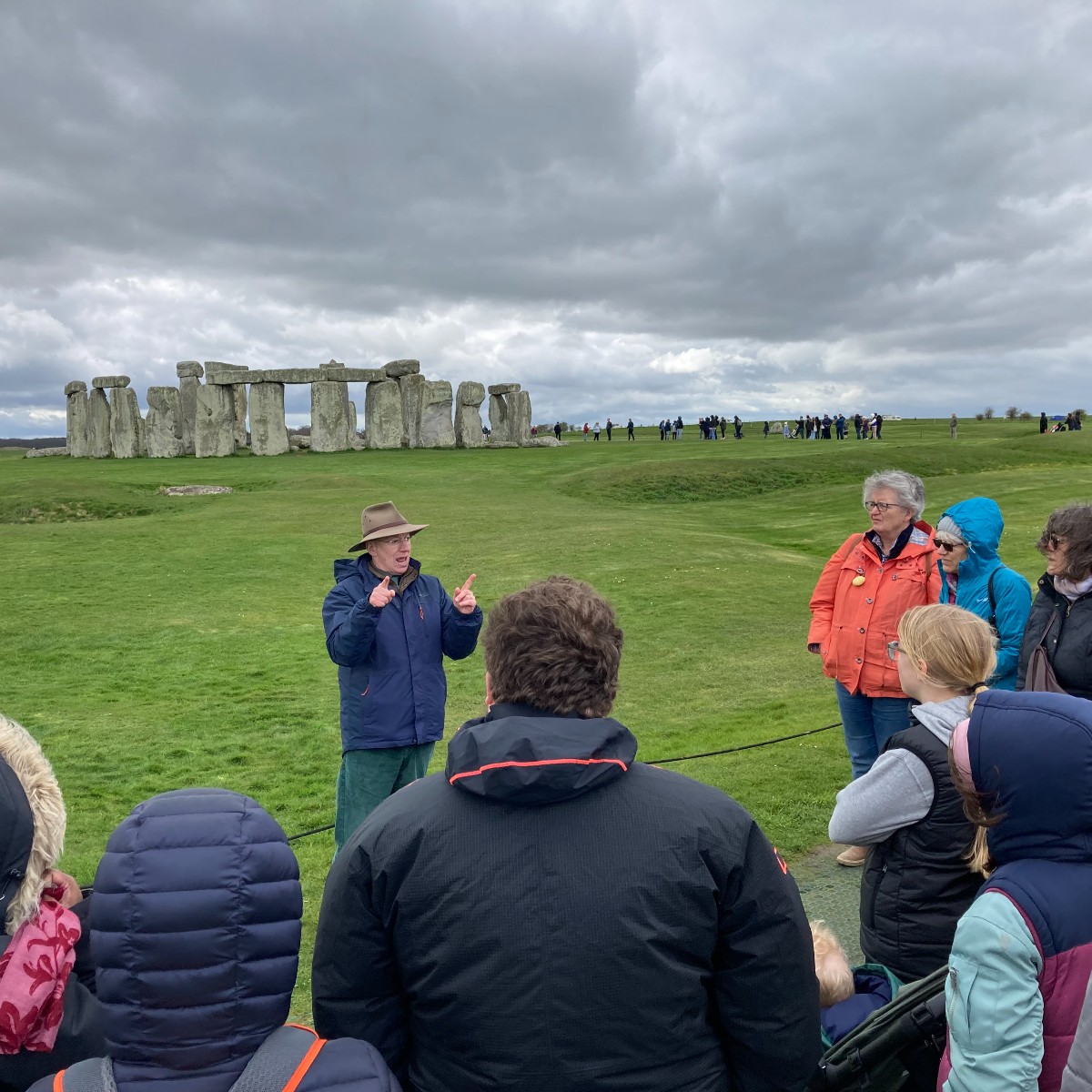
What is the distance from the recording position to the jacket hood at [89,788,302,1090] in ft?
6.66

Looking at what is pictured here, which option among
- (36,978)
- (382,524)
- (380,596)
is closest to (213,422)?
(382,524)

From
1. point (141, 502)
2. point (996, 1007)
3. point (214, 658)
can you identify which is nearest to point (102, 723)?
point (214, 658)

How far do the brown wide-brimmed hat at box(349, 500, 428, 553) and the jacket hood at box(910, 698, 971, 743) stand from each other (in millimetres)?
3123

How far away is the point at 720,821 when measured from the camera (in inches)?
87.7

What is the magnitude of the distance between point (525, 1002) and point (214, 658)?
11768mm

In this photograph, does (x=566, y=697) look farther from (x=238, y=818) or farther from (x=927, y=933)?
(x=927, y=933)

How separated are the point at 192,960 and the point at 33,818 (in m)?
0.79

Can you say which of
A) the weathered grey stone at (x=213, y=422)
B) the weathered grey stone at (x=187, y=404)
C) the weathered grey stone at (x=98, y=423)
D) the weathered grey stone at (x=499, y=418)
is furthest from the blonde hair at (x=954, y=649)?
the weathered grey stone at (x=98, y=423)

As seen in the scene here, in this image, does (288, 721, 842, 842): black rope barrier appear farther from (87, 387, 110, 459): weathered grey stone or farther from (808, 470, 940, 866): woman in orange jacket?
(87, 387, 110, 459): weathered grey stone

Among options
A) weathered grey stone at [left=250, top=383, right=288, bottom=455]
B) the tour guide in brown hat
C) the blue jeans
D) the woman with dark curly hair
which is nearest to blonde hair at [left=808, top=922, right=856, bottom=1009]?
the woman with dark curly hair

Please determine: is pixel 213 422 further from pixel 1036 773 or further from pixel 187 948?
pixel 1036 773

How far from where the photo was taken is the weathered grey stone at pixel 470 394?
46.2 m

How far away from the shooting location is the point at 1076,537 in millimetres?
5004

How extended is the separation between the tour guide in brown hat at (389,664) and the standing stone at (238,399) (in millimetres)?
39998
